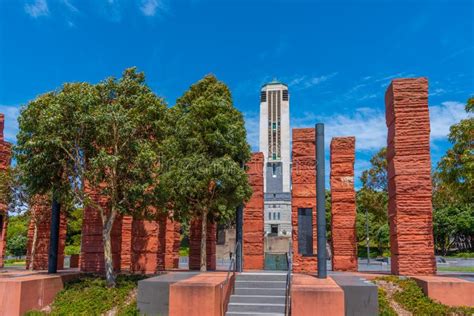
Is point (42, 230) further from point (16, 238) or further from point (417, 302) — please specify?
point (16, 238)

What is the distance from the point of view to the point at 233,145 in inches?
590

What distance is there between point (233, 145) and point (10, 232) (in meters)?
42.1

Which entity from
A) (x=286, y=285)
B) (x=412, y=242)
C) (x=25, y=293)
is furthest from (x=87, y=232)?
Result: (x=412, y=242)

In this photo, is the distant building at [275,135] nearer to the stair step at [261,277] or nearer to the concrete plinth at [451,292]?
the stair step at [261,277]

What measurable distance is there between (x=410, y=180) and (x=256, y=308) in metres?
6.91

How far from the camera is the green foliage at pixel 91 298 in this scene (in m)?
11.2

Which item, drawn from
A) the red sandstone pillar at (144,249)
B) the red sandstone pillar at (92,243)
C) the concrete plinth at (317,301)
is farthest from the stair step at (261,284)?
the red sandstone pillar at (144,249)

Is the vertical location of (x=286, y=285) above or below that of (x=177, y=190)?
below

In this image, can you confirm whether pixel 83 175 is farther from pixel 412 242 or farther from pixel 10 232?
pixel 10 232

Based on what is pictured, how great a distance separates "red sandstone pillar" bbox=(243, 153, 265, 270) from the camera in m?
19.3

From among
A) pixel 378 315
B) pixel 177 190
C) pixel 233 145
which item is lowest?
pixel 378 315

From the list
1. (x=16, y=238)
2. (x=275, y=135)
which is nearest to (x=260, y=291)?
(x=16, y=238)

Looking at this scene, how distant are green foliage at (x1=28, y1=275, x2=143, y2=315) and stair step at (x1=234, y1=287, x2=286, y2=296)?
9.59 feet

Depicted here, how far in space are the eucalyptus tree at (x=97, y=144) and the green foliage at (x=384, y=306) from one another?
727 cm
